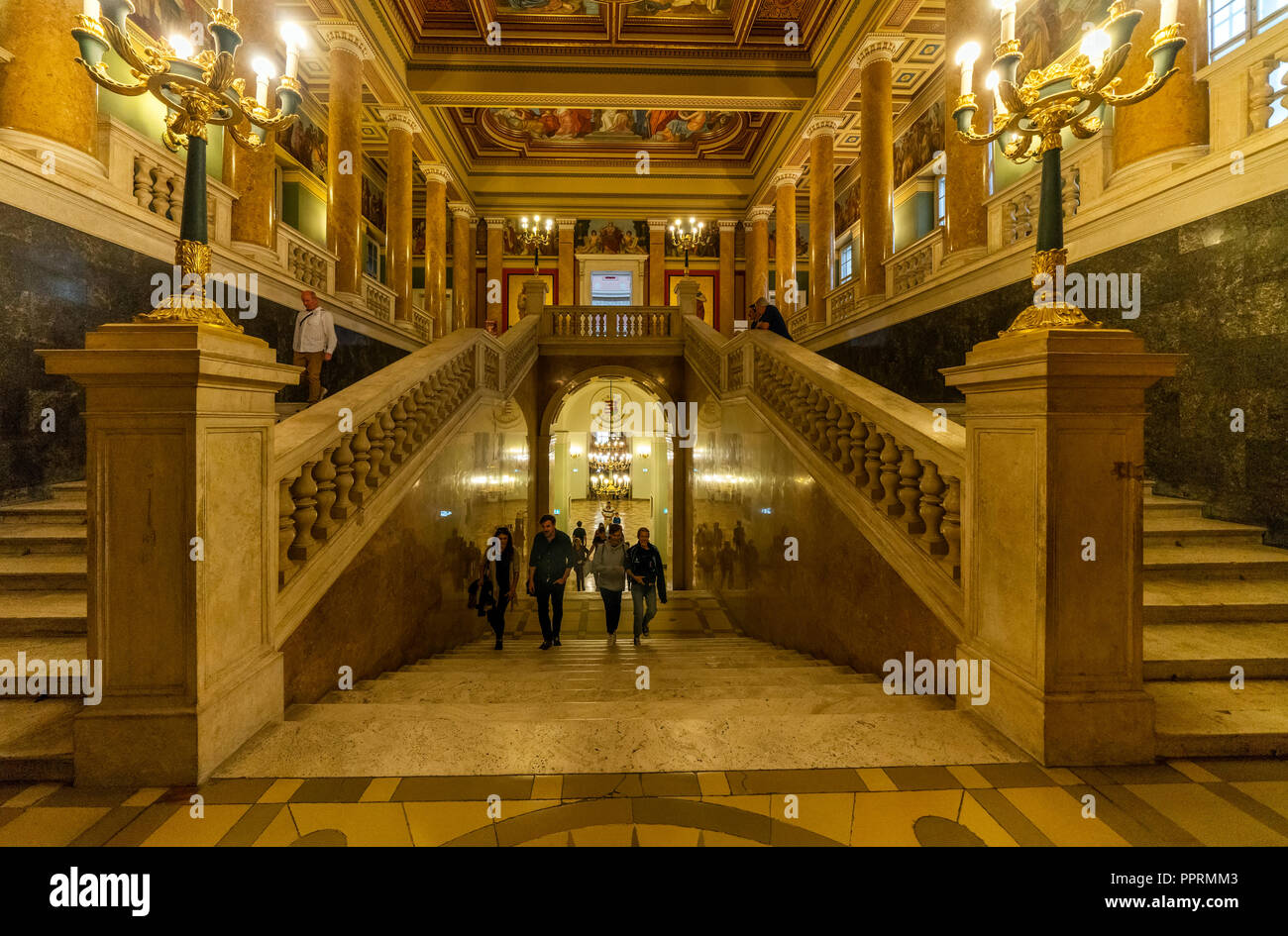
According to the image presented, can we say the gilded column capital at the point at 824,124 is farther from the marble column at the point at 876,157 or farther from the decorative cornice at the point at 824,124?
the marble column at the point at 876,157

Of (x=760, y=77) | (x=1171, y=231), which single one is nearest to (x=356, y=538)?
(x=1171, y=231)

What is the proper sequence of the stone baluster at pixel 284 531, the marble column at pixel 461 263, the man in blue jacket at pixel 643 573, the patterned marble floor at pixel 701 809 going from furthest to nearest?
the marble column at pixel 461 263, the man in blue jacket at pixel 643 573, the stone baluster at pixel 284 531, the patterned marble floor at pixel 701 809

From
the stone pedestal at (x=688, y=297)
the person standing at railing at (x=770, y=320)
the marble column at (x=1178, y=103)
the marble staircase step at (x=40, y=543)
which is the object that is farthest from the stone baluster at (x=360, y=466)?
the stone pedestal at (x=688, y=297)

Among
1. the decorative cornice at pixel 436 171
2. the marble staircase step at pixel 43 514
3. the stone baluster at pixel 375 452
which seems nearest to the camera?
the stone baluster at pixel 375 452

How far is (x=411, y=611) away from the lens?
207 inches

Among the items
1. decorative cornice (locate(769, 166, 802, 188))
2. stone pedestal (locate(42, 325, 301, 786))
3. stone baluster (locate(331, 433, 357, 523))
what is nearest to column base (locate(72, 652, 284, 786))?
stone pedestal (locate(42, 325, 301, 786))

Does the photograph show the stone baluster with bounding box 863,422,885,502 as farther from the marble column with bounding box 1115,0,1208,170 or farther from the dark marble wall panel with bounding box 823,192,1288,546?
the marble column with bounding box 1115,0,1208,170

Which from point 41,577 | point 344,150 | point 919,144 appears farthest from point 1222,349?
point 344,150

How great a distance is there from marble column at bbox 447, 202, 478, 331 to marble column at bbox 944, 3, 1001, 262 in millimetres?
14242

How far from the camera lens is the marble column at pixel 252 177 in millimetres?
8633

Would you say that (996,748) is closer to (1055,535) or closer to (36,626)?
(1055,535)

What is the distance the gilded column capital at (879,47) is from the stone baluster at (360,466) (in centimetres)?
1183

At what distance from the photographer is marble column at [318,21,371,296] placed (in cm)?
1124

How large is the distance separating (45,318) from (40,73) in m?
2.32
